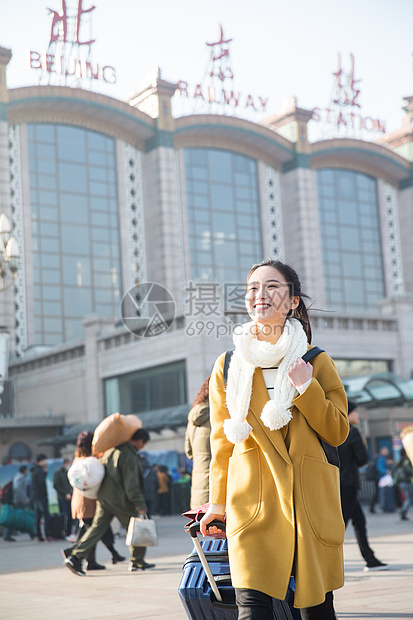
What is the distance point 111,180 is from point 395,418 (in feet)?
80.7

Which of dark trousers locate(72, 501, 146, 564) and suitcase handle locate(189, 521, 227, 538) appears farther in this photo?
dark trousers locate(72, 501, 146, 564)

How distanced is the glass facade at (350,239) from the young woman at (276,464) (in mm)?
45952

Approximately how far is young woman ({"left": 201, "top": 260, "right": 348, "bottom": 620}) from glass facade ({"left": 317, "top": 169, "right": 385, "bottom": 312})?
151ft

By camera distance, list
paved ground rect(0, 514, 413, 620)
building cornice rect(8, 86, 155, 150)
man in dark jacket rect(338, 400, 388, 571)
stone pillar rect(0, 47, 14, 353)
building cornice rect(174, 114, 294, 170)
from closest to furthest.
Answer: paved ground rect(0, 514, 413, 620) → man in dark jacket rect(338, 400, 388, 571) → stone pillar rect(0, 47, 14, 353) → building cornice rect(8, 86, 155, 150) → building cornice rect(174, 114, 294, 170)

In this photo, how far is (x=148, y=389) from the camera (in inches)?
1297

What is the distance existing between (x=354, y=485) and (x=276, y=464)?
217 inches

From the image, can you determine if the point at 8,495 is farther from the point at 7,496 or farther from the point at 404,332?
the point at 404,332

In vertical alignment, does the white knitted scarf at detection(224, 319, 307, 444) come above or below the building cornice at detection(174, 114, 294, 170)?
below

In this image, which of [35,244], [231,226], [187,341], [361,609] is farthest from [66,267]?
[361,609]

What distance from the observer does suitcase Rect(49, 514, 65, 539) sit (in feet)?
53.4

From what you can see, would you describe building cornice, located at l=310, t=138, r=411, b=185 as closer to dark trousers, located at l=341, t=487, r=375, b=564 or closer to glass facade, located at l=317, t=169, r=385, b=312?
glass facade, located at l=317, t=169, r=385, b=312

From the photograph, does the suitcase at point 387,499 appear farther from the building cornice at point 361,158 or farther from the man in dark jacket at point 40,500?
the building cornice at point 361,158

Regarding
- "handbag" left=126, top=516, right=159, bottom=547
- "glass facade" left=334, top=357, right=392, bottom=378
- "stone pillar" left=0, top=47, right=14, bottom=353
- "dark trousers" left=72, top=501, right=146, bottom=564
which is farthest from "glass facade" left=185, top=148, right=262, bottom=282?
"handbag" left=126, top=516, right=159, bottom=547

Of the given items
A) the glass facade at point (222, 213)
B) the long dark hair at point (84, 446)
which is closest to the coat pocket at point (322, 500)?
the long dark hair at point (84, 446)
